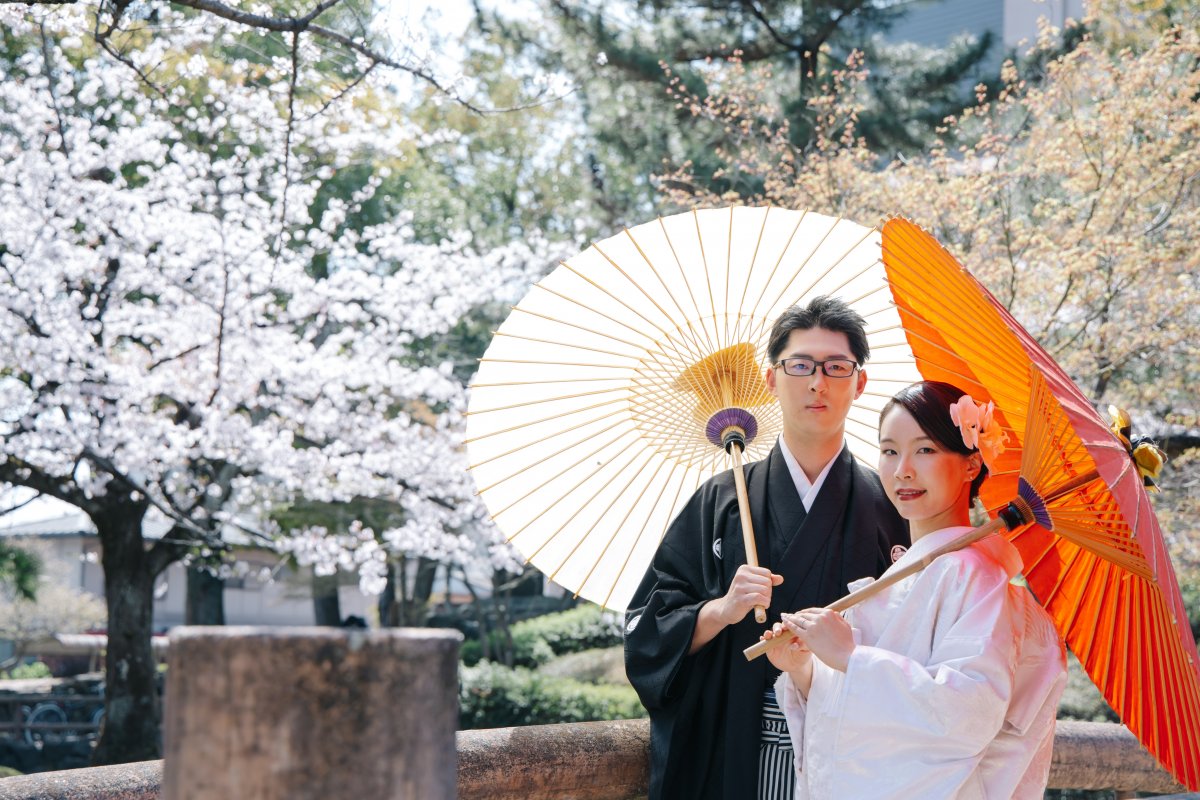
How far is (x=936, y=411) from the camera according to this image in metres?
2.27

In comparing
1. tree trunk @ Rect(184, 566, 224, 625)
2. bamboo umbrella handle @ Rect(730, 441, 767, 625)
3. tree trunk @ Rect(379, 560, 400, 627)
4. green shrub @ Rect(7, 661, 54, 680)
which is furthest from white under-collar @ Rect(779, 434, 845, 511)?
green shrub @ Rect(7, 661, 54, 680)

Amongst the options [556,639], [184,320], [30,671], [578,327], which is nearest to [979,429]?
[578,327]

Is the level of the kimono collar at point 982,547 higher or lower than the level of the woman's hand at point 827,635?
higher

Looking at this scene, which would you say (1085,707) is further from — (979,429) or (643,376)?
(979,429)

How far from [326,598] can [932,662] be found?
16.3m

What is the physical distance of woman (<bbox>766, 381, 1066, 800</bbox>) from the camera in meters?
1.97

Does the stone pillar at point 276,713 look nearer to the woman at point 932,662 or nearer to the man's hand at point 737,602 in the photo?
the woman at point 932,662

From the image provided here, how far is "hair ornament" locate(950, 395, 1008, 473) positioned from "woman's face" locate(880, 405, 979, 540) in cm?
9

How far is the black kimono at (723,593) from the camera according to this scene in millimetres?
2535

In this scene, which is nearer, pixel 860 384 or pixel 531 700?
pixel 860 384

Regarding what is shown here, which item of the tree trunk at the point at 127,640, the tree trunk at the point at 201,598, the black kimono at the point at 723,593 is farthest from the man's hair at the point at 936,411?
the tree trunk at the point at 201,598

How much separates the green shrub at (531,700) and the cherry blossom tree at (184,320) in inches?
65.3

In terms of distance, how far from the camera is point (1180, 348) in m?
7.18

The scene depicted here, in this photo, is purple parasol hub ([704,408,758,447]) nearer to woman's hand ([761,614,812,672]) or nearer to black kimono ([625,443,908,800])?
black kimono ([625,443,908,800])
